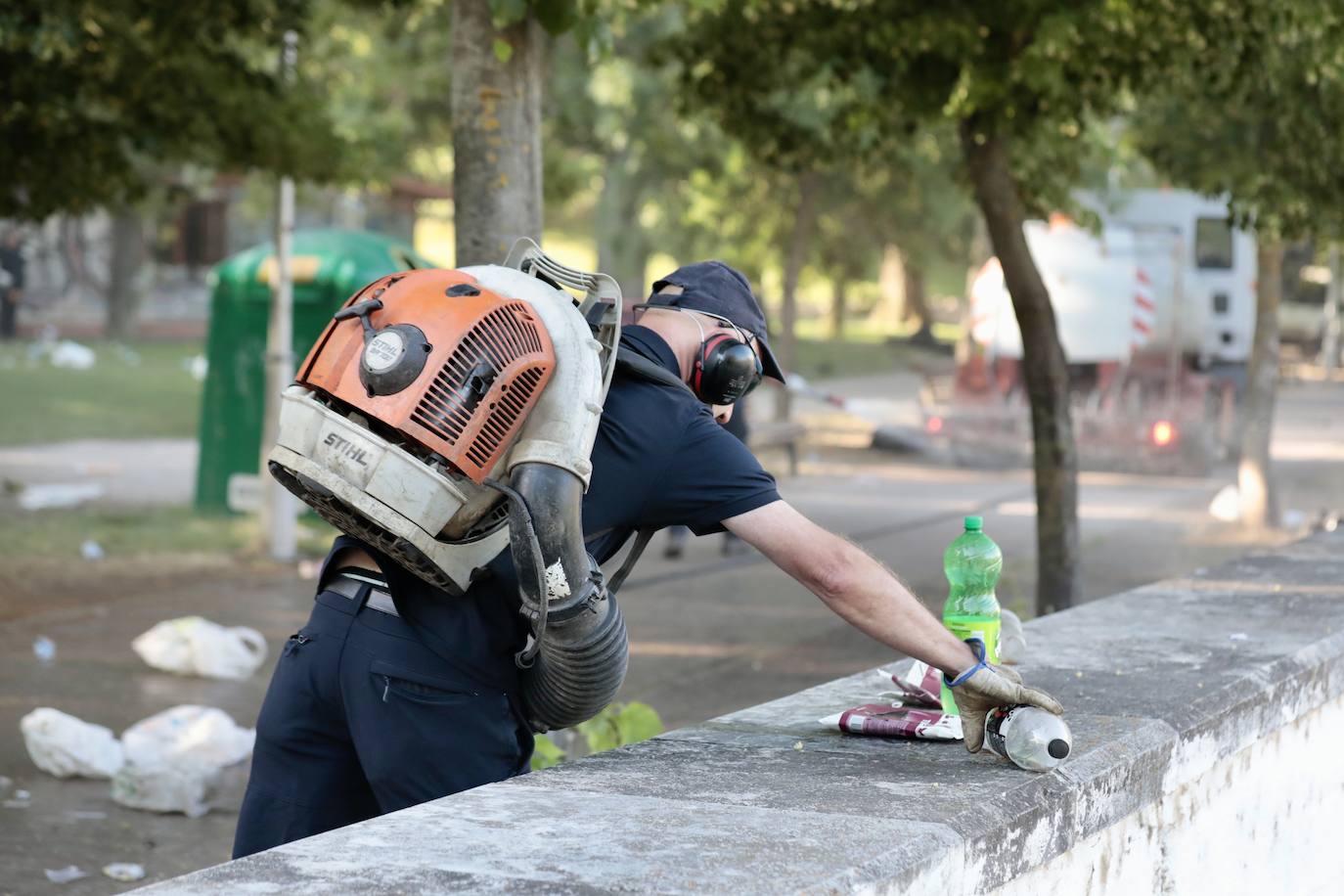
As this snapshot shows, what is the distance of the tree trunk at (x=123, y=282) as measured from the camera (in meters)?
36.0

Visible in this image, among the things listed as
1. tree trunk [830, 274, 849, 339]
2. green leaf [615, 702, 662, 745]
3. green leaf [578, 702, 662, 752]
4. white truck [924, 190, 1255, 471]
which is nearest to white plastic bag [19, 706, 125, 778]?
green leaf [578, 702, 662, 752]

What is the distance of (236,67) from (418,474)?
7452 millimetres

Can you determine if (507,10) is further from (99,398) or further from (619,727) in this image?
(99,398)

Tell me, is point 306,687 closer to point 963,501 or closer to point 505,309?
point 505,309

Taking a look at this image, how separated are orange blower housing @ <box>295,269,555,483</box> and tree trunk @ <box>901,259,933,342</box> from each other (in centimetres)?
3786

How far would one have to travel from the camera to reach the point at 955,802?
9.61 ft

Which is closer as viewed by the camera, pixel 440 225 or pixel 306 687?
pixel 306 687

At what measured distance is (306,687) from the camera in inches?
124

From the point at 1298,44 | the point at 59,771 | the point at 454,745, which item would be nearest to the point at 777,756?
the point at 454,745

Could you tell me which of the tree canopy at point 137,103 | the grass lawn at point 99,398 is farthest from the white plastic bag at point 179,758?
the grass lawn at point 99,398

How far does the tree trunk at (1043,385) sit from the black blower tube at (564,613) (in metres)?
5.57

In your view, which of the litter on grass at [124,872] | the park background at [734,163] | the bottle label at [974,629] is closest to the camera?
the bottle label at [974,629]

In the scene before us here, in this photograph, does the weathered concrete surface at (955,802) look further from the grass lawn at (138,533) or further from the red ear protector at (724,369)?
the grass lawn at (138,533)

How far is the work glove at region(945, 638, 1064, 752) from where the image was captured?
122 inches
